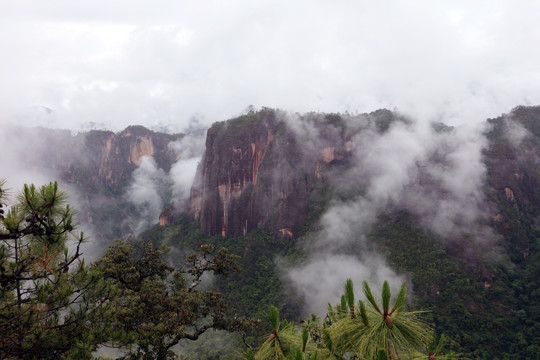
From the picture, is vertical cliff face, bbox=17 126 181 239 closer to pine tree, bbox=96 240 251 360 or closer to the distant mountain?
the distant mountain

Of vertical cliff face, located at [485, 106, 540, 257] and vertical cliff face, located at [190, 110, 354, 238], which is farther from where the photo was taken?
vertical cliff face, located at [190, 110, 354, 238]

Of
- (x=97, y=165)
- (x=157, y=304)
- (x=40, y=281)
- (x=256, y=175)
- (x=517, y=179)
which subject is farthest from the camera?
(x=97, y=165)

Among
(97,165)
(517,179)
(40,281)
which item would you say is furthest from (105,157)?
(40,281)

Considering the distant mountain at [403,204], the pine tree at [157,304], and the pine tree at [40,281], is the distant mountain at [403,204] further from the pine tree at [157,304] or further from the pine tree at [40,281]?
the pine tree at [40,281]

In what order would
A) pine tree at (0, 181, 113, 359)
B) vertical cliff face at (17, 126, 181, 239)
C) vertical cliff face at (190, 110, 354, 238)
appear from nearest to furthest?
1. pine tree at (0, 181, 113, 359)
2. vertical cliff face at (190, 110, 354, 238)
3. vertical cliff face at (17, 126, 181, 239)

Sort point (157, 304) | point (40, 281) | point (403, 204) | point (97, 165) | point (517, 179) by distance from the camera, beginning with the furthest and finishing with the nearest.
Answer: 1. point (97, 165)
2. point (403, 204)
3. point (517, 179)
4. point (157, 304)
5. point (40, 281)

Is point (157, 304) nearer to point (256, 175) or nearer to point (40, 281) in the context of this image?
point (40, 281)

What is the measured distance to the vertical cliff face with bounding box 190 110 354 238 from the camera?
6769 cm

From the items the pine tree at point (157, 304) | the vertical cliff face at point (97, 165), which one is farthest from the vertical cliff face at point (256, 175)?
the vertical cliff face at point (97, 165)

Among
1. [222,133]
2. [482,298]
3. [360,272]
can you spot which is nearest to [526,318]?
[482,298]

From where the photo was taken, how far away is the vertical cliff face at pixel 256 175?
67688 mm

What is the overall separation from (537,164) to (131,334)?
247 ft

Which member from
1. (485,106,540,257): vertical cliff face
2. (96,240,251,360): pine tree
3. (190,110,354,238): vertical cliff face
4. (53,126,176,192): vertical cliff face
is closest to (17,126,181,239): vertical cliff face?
(53,126,176,192): vertical cliff face

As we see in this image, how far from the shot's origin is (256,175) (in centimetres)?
7019
